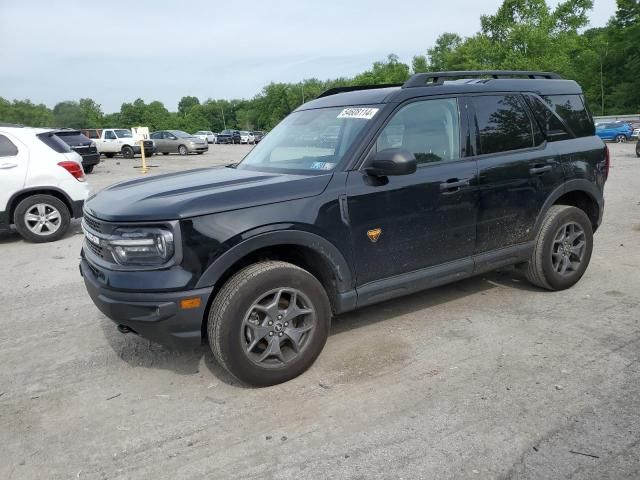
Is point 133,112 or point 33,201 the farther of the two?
point 133,112

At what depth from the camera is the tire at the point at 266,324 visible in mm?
3113

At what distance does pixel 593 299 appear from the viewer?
4.64 meters

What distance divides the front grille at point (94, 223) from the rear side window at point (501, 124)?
9.42 feet

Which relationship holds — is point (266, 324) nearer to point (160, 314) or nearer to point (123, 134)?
point (160, 314)

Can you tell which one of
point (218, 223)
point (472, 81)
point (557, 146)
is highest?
point (472, 81)

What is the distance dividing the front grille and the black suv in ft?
0.06

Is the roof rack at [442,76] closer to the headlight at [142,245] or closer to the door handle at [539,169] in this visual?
the door handle at [539,169]

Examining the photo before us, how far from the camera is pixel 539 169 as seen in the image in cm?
444

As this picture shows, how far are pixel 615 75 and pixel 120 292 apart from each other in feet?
227

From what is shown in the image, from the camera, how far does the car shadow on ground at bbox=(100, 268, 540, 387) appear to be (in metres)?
3.73

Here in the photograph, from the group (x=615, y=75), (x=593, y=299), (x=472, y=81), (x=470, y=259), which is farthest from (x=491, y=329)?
(x=615, y=75)

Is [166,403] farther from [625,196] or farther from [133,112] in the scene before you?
[133,112]

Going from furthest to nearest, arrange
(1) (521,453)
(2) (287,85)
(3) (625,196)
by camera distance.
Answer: (2) (287,85) < (3) (625,196) < (1) (521,453)

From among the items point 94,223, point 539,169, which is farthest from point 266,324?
point 539,169
